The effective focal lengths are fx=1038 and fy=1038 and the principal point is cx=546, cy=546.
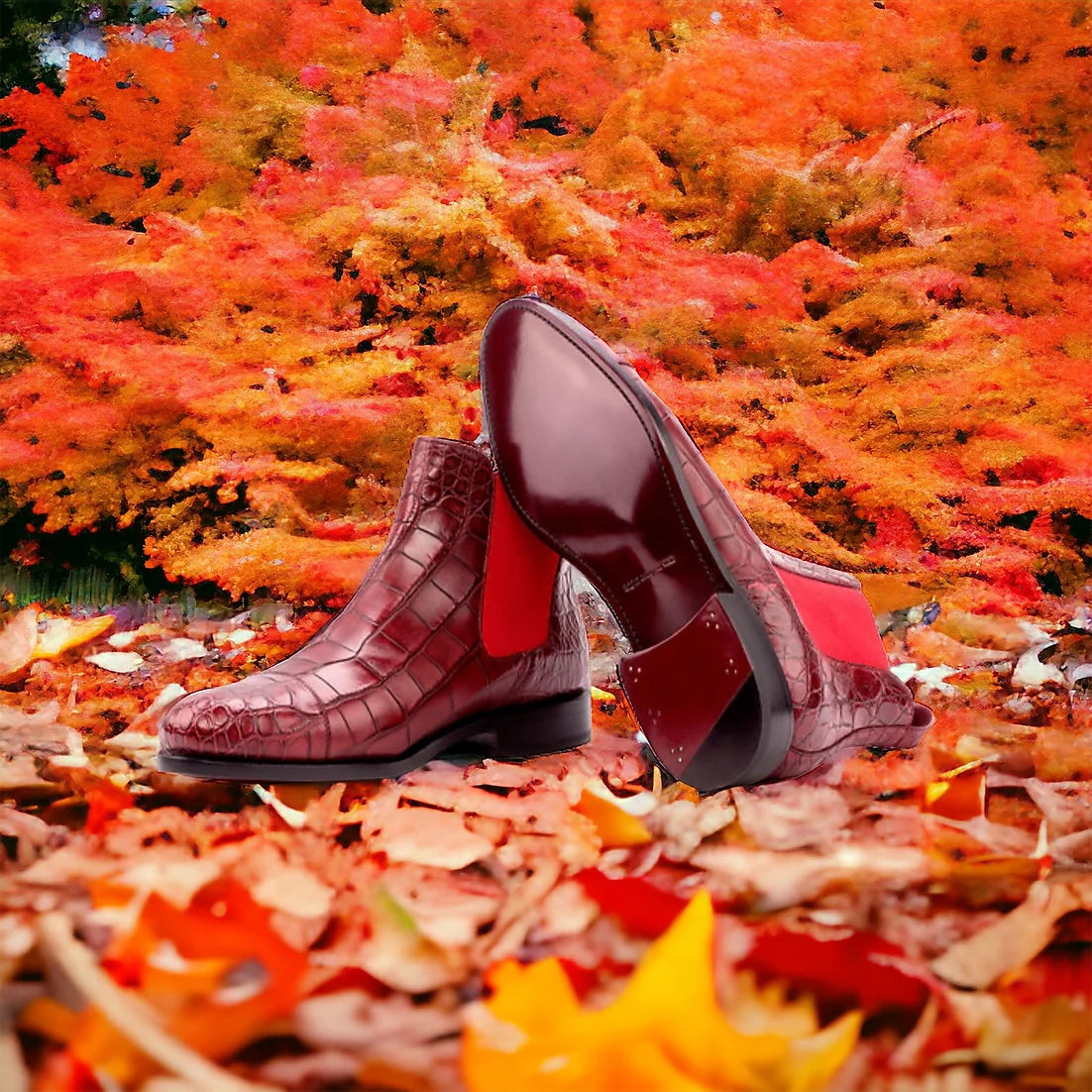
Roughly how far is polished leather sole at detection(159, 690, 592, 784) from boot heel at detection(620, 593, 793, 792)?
0.85 ft

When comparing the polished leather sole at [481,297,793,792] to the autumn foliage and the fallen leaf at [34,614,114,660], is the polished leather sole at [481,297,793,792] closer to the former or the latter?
the autumn foliage

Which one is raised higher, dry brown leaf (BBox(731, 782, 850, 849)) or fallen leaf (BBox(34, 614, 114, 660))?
dry brown leaf (BBox(731, 782, 850, 849))

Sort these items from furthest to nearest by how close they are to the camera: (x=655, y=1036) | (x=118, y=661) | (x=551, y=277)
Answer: (x=551, y=277)
(x=118, y=661)
(x=655, y=1036)

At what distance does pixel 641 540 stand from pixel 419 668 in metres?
0.30

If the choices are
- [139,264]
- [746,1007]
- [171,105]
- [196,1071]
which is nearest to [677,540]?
[746,1007]

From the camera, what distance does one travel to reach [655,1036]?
0.59 m

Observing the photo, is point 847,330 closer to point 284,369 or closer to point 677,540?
point 284,369

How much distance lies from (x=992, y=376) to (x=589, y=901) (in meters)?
1.72

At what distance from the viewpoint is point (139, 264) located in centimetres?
212

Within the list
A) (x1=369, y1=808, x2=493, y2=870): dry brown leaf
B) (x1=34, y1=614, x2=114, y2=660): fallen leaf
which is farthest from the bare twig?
(x1=34, y1=614, x2=114, y2=660): fallen leaf

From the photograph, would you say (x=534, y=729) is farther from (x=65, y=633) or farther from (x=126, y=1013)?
(x=65, y=633)

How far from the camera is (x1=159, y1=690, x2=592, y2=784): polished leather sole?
1.03 metres

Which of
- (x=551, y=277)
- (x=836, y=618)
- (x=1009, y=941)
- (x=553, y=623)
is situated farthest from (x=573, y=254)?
(x=1009, y=941)

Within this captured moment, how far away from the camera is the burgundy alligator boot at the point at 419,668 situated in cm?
104
